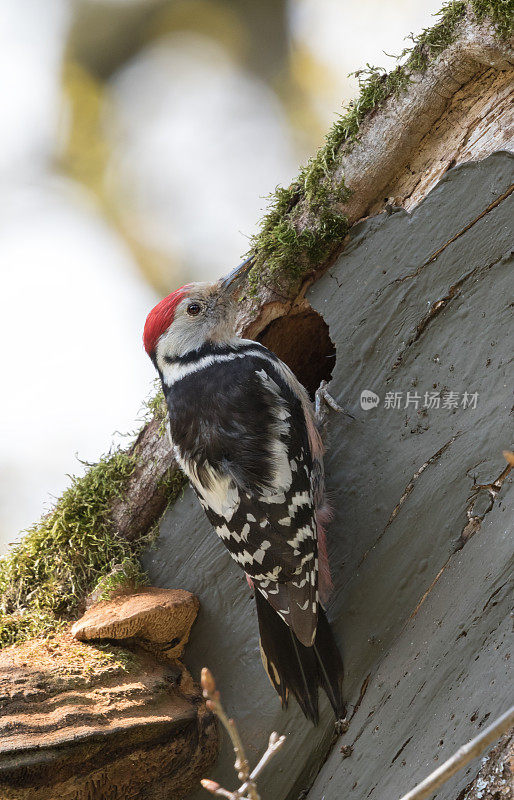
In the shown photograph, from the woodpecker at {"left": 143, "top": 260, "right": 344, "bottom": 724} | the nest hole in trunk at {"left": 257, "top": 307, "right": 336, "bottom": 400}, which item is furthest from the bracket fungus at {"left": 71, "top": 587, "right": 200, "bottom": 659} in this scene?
the nest hole in trunk at {"left": 257, "top": 307, "right": 336, "bottom": 400}

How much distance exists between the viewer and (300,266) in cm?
271

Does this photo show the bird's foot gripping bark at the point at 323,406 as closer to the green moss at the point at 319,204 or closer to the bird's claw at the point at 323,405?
the bird's claw at the point at 323,405

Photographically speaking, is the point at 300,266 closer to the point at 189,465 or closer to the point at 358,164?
the point at 358,164

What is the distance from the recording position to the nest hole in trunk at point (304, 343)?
2906 mm

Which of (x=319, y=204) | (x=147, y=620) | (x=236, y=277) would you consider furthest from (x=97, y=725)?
(x=319, y=204)

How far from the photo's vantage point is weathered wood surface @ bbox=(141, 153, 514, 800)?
6.58 ft

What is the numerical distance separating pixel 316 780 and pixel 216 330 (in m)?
1.61

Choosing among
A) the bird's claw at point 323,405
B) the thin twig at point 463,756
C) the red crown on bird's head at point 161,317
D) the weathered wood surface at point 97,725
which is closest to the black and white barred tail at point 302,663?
the weathered wood surface at point 97,725

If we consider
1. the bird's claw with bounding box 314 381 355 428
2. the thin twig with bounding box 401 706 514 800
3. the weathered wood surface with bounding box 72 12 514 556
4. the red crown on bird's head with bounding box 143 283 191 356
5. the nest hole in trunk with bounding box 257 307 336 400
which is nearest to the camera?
the thin twig with bounding box 401 706 514 800

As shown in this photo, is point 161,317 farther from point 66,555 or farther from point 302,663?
point 302,663

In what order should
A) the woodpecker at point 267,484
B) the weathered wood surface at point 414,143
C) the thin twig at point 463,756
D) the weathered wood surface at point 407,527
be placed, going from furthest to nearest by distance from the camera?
1. the weathered wood surface at point 414,143
2. the woodpecker at point 267,484
3. the weathered wood surface at point 407,527
4. the thin twig at point 463,756

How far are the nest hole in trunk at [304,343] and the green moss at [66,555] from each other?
79cm

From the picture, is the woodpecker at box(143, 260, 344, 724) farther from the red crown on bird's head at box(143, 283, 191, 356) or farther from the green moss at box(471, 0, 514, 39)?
the green moss at box(471, 0, 514, 39)

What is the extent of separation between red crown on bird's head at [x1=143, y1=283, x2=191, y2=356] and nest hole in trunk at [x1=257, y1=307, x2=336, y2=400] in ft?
1.23
